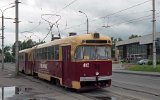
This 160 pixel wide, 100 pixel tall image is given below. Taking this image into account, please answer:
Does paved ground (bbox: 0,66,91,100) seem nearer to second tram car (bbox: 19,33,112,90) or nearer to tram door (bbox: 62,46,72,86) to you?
tram door (bbox: 62,46,72,86)

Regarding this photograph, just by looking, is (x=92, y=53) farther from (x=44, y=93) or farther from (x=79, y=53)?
(x=44, y=93)

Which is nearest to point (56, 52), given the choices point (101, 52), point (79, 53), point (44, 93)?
point (79, 53)

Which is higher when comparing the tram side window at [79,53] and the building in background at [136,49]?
the building in background at [136,49]

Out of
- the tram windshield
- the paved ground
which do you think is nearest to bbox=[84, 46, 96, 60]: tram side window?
the tram windshield

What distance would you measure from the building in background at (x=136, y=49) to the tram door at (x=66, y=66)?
79.0m

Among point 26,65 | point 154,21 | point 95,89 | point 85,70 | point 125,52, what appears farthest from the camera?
point 125,52

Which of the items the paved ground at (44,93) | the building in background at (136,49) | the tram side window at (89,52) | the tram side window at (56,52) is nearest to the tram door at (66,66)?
the paved ground at (44,93)

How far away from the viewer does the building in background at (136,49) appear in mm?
104162

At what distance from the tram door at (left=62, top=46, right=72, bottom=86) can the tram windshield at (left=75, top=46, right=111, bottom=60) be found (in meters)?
0.97

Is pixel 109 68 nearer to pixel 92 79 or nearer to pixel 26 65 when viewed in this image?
pixel 92 79

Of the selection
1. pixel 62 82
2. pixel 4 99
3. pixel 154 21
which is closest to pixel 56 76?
pixel 62 82

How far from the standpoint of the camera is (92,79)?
19.4 meters

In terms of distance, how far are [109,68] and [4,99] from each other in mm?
5935

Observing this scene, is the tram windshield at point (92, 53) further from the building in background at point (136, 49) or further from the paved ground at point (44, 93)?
the building in background at point (136, 49)
